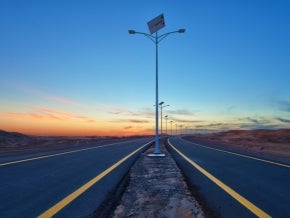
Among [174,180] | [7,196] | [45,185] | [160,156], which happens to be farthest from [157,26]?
[7,196]

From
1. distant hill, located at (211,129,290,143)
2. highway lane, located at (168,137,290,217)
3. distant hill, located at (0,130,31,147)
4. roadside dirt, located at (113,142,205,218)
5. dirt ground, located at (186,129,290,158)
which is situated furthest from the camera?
distant hill, located at (211,129,290,143)

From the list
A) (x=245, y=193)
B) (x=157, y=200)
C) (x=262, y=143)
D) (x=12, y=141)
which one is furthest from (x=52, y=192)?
(x=12, y=141)

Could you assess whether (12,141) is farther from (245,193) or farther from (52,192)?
(245,193)

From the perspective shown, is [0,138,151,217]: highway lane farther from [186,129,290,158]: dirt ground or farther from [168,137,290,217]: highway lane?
[186,129,290,158]: dirt ground

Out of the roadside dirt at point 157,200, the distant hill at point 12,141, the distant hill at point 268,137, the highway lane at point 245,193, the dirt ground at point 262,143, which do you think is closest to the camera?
the roadside dirt at point 157,200

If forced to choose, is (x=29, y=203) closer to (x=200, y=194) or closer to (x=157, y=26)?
(x=200, y=194)

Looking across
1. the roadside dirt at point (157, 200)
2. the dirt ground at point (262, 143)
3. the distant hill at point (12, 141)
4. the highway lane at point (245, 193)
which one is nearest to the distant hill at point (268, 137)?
the dirt ground at point (262, 143)

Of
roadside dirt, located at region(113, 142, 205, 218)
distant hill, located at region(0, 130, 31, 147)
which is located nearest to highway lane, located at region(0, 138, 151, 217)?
roadside dirt, located at region(113, 142, 205, 218)

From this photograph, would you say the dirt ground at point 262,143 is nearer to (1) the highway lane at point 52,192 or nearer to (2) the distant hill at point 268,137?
(2) the distant hill at point 268,137

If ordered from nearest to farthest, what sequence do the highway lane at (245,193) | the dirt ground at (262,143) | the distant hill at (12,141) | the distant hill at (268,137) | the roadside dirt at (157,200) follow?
the roadside dirt at (157,200) < the highway lane at (245,193) < the dirt ground at (262,143) < the distant hill at (12,141) < the distant hill at (268,137)

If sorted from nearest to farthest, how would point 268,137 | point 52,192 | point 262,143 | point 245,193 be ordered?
point 52,192
point 245,193
point 262,143
point 268,137

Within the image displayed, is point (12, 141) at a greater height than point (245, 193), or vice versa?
point (12, 141)

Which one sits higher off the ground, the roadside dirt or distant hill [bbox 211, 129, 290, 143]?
distant hill [bbox 211, 129, 290, 143]

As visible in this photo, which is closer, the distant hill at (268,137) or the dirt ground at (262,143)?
the dirt ground at (262,143)
